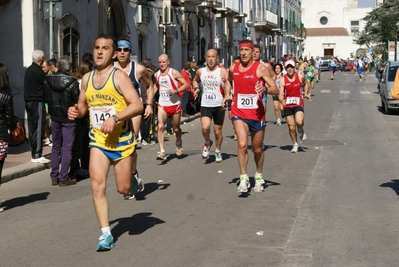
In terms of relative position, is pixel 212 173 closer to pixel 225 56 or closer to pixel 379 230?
pixel 379 230

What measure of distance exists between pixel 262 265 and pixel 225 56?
4040 cm

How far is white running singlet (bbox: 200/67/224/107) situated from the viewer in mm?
13250

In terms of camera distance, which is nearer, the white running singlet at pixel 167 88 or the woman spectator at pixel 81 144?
the woman spectator at pixel 81 144

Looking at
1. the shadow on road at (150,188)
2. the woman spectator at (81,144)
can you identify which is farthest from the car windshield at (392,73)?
the shadow on road at (150,188)

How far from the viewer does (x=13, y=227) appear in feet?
26.6

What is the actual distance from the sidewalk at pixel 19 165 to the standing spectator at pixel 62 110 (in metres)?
1.07

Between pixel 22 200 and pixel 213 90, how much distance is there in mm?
4452

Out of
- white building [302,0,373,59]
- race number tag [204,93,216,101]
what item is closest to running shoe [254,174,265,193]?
race number tag [204,93,216,101]

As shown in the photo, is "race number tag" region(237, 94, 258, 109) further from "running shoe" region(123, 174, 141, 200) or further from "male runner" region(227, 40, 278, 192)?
"running shoe" region(123, 174, 141, 200)

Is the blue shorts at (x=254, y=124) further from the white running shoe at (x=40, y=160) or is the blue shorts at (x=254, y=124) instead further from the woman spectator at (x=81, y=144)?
the white running shoe at (x=40, y=160)

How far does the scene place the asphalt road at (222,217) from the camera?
21.8 feet

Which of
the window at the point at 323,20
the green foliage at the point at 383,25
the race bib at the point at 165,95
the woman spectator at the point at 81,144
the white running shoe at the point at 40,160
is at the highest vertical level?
the window at the point at 323,20

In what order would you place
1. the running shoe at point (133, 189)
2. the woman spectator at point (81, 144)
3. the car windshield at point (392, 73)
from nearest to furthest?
the running shoe at point (133, 189)
the woman spectator at point (81, 144)
the car windshield at point (392, 73)

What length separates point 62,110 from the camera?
10992 mm
